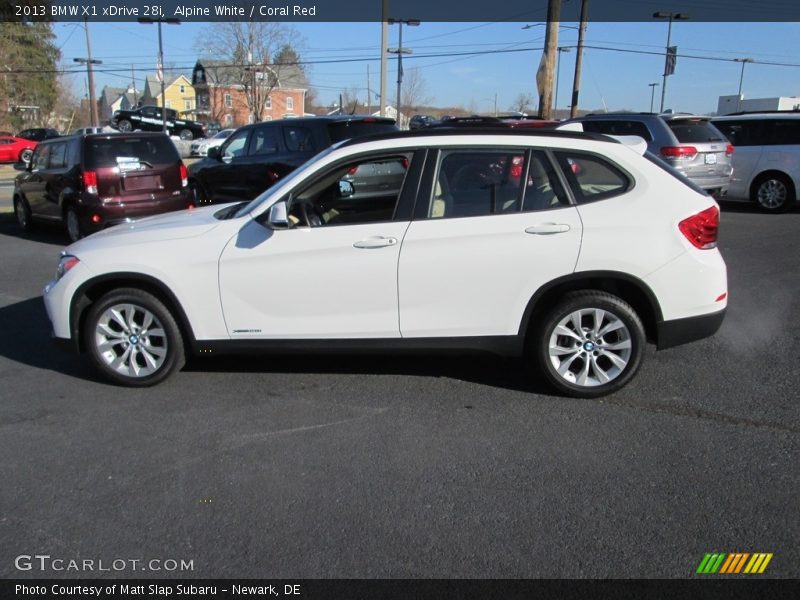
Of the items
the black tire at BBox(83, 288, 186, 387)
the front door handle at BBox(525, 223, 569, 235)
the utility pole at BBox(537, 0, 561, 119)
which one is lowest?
the black tire at BBox(83, 288, 186, 387)

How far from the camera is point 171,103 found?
300 feet

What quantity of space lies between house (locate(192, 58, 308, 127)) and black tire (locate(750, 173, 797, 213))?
45.3m

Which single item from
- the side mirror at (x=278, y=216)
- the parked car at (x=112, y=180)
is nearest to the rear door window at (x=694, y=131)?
the parked car at (x=112, y=180)

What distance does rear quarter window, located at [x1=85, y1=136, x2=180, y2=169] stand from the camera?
383 inches

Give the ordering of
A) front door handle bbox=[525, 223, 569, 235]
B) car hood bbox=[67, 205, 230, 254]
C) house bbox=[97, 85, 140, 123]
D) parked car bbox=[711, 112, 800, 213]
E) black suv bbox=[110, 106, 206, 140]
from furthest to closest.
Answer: house bbox=[97, 85, 140, 123], black suv bbox=[110, 106, 206, 140], parked car bbox=[711, 112, 800, 213], car hood bbox=[67, 205, 230, 254], front door handle bbox=[525, 223, 569, 235]

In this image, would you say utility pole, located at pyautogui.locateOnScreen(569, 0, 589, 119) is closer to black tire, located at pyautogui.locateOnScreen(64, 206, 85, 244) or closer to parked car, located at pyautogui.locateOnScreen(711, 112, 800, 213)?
parked car, located at pyautogui.locateOnScreen(711, 112, 800, 213)

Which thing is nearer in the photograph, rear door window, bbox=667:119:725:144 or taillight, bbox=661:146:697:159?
taillight, bbox=661:146:697:159

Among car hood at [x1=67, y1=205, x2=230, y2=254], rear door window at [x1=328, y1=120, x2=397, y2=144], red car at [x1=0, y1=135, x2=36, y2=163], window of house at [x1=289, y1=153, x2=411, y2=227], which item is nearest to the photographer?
window of house at [x1=289, y1=153, x2=411, y2=227]

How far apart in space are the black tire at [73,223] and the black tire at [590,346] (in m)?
8.07

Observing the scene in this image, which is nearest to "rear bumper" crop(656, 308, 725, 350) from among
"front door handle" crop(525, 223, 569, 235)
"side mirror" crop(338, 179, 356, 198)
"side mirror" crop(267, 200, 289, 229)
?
"front door handle" crop(525, 223, 569, 235)

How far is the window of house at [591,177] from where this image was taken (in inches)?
171

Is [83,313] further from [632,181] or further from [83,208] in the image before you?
[83,208]

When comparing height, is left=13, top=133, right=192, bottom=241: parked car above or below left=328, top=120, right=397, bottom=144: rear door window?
below

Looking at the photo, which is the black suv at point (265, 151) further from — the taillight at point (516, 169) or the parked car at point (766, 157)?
the parked car at point (766, 157)
